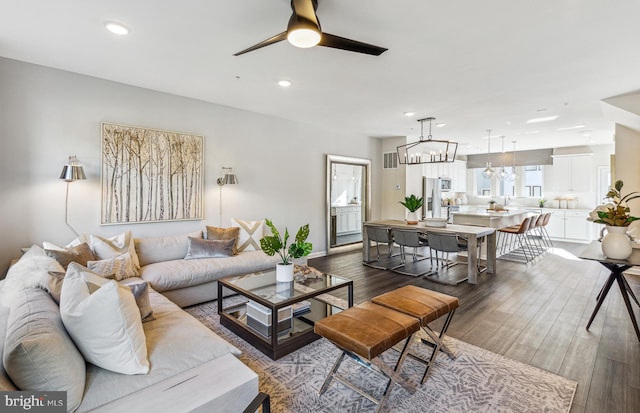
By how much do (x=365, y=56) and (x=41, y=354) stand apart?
3148 mm

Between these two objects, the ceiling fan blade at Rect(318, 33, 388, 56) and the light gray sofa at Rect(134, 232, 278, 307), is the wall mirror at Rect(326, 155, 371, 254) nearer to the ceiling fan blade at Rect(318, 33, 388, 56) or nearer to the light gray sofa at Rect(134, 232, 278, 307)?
the light gray sofa at Rect(134, 232, 278, 307)

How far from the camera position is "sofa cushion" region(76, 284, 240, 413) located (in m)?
1.40

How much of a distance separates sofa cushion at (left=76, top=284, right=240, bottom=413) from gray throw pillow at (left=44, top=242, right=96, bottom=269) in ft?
3.85

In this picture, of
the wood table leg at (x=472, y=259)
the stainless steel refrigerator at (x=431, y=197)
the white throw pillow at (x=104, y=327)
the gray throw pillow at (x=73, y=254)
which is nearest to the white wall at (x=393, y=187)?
the stainless steel refrigerator at (x=431, y=197)

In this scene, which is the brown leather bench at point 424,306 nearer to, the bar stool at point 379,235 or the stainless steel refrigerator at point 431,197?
the bar stool at point 379,235

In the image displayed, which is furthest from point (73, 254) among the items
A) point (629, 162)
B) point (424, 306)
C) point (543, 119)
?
point (629, 162)

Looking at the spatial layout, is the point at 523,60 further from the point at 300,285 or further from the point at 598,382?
the point at 300,285

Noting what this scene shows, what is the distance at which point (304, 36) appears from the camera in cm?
194

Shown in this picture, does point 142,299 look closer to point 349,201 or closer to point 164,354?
point 164,354

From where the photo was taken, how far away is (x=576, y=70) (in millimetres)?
3283

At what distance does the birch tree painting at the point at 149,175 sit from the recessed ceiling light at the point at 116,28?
1.54 m

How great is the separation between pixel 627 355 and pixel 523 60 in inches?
112

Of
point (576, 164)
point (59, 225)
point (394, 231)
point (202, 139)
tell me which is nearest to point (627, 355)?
point (394, 231)

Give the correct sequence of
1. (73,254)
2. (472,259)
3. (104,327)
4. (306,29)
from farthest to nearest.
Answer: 1. (472,259)
2. (73,254)
3. (306,29)
4. (104,327)
